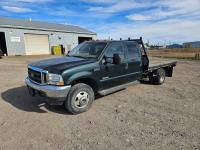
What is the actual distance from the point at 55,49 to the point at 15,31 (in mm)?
6289

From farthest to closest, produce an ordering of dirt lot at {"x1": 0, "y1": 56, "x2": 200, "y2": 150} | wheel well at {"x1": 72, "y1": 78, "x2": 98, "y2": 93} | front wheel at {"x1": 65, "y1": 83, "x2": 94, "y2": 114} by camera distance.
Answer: wheel well at {"x1": 72, "y1": 78, "x2": 98, "y2": 93} < front wheel at {"x1": 65, "y1": 83, "x2": 94, "y2": 114} < dirt lot at {"x1": 0, "y1": 56, "x2": 200, "y2": 150}

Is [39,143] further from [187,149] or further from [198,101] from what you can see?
[198,101]

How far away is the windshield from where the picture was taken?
Result: 5511 mm

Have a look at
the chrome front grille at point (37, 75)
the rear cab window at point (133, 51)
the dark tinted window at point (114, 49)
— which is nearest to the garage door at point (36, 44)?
the rear cab window at point (133, 51)

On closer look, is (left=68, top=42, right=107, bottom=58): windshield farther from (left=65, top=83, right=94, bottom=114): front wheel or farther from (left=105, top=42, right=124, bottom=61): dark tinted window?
(left=65, top=83, right=94, bottom=114): front wheel

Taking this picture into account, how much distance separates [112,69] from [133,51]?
→ 1409 millimetres

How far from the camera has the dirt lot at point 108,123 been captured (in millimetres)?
3469

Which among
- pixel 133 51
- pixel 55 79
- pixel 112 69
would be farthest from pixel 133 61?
pixel 55 79

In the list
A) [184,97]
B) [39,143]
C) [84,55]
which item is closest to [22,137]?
[39,143]

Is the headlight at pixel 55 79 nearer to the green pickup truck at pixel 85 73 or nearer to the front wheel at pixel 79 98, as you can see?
the green pickup truck at pixel 85 73

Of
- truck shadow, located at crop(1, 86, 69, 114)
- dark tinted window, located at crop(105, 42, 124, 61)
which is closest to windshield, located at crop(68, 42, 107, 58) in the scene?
dark tinted window, located at crop(105, 42, 124, 61)

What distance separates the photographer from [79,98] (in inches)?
192

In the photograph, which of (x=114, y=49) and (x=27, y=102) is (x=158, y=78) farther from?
(x=27, y=102)

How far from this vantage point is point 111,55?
5.59m
